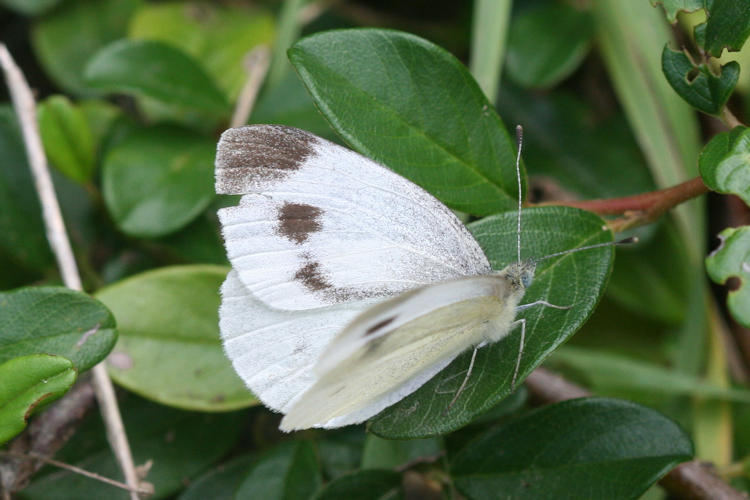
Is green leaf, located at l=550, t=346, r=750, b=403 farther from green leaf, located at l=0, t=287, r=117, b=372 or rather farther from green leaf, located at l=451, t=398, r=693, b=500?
green leaf, located at l=0, t=287, r=117, b=372

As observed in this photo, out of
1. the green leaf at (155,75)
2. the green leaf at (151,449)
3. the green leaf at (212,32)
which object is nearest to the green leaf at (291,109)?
the green leaf at (155,75)

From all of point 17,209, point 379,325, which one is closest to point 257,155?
point 379,325

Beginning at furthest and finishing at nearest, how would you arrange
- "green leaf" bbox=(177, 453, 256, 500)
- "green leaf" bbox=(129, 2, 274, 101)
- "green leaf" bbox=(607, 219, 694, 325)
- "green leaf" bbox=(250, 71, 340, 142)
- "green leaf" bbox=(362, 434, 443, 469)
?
"green leaf" bbox=(129, 2, 274, 101)
"green leaf" bbox=(607, 219, 694, 325)
"green leaf" bbox=(250, 71, 340, 142)
"green leaf" bbox=(177, 453, 256, 500)
"green leaf" bbox=(362, 434, 443, 469)

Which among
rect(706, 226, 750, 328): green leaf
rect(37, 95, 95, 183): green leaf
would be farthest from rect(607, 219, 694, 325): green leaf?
rect(37, 95, 95, 183): green leaf

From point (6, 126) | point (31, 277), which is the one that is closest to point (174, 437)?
point (31, 277)

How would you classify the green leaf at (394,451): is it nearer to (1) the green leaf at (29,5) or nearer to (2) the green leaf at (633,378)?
(2) the green leaf at (633,378)

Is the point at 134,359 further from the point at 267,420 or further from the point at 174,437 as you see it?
the point at 267,420

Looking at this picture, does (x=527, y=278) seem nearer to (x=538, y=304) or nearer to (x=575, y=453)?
(x=538, y=304)
